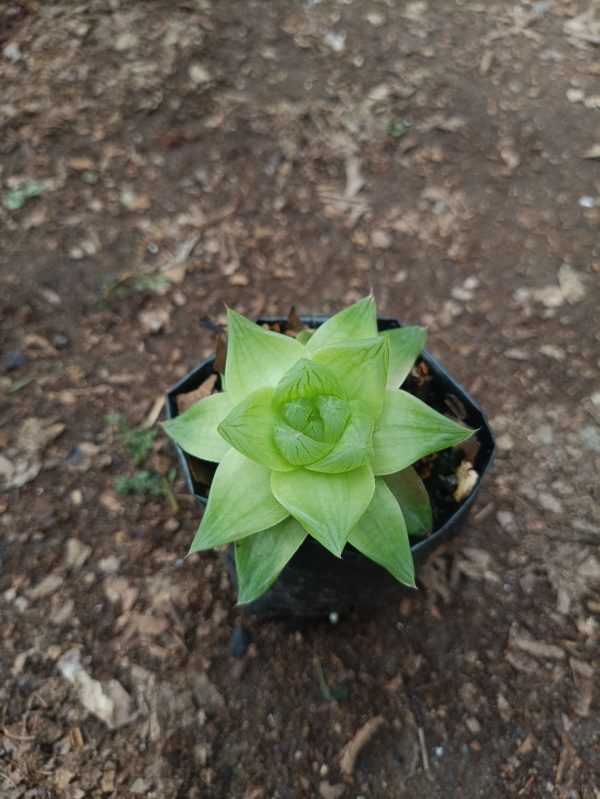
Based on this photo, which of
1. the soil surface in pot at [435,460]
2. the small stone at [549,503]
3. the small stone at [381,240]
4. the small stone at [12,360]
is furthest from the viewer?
the small stone at [381,240]

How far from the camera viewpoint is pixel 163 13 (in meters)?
2.74

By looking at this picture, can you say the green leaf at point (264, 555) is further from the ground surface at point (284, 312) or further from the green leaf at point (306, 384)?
the ground surface at point (284, 312)

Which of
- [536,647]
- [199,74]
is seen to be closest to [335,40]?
[199,74]

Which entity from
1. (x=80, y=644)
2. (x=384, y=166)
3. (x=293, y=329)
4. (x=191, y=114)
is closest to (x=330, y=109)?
(x=384, y=166)

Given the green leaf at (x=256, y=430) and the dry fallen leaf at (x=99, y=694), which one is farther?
the dry fallen leaf at (x=99, y=694)

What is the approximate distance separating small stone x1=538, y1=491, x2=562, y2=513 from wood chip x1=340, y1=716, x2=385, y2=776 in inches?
29.2

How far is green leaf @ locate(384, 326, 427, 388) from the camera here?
128 cm

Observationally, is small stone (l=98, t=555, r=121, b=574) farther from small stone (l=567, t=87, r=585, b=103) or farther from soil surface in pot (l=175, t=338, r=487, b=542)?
small stone (l=567, t=87, r=585, b=103)

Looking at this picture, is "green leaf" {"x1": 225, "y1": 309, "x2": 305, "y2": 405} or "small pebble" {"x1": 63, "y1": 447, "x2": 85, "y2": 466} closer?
"green leaf" {"x1": 225, "y1": 309, "x2": 305, "y2": 405}

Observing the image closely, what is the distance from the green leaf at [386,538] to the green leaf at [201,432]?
30 centimetres

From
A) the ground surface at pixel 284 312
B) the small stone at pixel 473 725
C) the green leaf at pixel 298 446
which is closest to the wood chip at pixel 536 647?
the ground surface at pixel 284 312

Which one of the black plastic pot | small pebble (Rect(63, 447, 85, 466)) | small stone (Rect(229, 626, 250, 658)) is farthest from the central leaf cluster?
small pebble (Rect(63, 447, 85, 466))

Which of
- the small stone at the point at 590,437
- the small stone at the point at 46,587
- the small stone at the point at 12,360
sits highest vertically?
the small stone at the point at 12,360

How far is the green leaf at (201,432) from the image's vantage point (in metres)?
1.25
